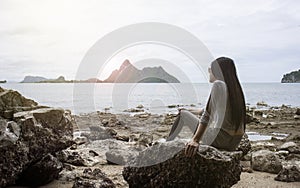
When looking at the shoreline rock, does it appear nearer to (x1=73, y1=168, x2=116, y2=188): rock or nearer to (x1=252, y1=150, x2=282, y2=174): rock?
(x1=73, y1=168, x2=116, y2=188): rock

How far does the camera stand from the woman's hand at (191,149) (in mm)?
4000

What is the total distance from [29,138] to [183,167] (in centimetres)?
218

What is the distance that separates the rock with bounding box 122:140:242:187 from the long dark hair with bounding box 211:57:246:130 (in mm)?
730

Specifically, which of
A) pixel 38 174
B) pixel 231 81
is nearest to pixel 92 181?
pixel 38 174

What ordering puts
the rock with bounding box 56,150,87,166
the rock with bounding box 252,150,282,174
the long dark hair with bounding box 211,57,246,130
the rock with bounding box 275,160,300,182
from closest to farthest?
the long dark hair with bounding box 211,57,246,130 → the rock with bounding box 275,160,300,182 → the rock with bounding box 252,150,282,174 → the rock with bounding box 56,150,87,166

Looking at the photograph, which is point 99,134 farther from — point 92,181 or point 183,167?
point 183,167

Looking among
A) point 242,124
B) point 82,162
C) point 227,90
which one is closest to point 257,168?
point 242,124

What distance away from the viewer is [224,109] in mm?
4648

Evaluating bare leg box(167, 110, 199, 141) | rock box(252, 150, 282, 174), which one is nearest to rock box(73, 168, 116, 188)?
bare leg box(167, 110, 199, 141)

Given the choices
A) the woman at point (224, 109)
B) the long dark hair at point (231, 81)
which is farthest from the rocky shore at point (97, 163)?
the long dark hair at point (231, 81)

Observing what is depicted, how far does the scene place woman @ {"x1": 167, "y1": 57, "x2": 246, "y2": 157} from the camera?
14.9ft

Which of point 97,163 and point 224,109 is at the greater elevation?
point 224,109

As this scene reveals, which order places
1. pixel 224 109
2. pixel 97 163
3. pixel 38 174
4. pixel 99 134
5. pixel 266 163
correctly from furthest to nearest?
pixel 99 134 → pixel 97 163 → pixel 266 163 → pixel 38 174 → pixel 224 109

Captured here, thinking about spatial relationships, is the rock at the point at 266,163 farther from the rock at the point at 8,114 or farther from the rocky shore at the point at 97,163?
the rock at the point at 8,114
